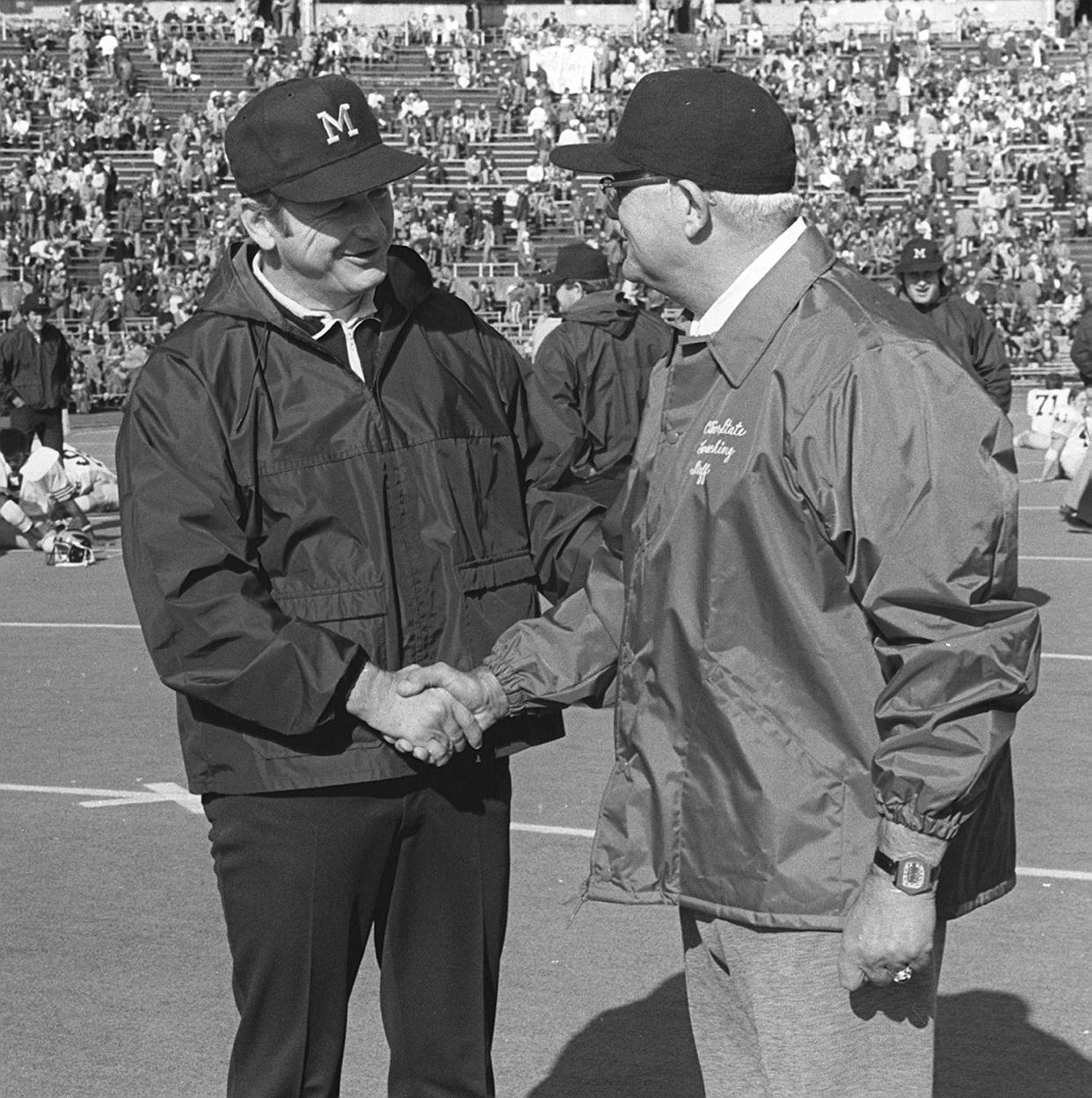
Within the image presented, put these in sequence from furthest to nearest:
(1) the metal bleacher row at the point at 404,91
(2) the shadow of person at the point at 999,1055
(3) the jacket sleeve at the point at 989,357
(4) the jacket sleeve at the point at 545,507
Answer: (1) the metal bleacher row at the point at 404,91, (3) the jacket sleeve at the point at 989,357, (2) the shadow of person at the point at 999,1055, (4) the jacket sleeve at the point at 545,507

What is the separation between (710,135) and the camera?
9.81 feet

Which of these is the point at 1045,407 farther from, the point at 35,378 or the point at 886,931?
the point at 886,931

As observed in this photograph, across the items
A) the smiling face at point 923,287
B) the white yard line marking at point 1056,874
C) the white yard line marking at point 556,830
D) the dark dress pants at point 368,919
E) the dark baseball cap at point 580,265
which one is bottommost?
the white yard line marking at point 556,830

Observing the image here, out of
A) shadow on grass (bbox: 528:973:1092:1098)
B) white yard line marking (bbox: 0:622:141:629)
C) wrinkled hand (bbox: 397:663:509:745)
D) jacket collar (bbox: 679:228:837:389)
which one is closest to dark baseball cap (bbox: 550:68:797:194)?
jacket collar (bbox: 679:228:837:389)

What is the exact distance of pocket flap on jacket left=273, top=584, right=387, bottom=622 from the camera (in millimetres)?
3461

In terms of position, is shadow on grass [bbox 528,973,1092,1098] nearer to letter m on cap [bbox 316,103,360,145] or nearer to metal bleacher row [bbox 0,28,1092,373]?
letter m on cap [bbox 316,103,360,145]

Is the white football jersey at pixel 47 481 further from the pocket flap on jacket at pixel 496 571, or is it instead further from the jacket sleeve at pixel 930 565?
the jacket sleeve at pixel 930 565

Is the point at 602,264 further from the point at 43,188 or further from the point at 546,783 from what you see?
the point at 43,188

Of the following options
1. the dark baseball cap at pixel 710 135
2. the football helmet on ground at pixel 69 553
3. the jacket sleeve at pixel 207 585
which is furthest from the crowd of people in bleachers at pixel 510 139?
the dark baseball cap at pixel 710 135

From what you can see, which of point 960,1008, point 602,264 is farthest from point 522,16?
point 960,1008

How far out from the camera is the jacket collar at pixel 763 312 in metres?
2.97

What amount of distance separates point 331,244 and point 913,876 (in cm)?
154

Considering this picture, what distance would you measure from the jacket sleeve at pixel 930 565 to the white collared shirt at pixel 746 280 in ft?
0.94

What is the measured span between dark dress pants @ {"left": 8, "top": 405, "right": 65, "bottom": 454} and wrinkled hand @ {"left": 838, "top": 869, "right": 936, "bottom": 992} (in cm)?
1382
